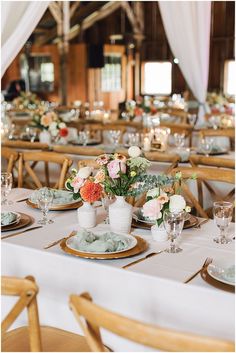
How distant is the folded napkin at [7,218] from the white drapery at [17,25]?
48.7 inches

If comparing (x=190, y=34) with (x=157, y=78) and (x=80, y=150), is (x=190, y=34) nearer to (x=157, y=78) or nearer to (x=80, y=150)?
(x=80, y=150)

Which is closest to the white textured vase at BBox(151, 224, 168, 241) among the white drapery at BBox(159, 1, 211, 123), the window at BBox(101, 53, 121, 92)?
the white drapery at BBox(159, 1, 211, 123)

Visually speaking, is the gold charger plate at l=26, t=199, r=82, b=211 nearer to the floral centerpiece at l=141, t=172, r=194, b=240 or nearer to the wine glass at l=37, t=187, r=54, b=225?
the wine glass at l=37, t=187, r=54, b=225

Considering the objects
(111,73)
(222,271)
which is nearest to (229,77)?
(111,73)

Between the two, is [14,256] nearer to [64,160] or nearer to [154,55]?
[64,160]

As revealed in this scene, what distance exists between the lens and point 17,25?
3.57 meters

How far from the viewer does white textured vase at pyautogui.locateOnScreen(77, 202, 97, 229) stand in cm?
261

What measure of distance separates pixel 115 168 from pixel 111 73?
13.9 meters

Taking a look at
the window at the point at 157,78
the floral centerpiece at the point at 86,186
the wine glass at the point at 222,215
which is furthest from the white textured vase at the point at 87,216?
the window at the point at 157,78

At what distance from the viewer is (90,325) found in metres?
1.50

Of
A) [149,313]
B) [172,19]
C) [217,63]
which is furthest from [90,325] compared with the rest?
[217,63]

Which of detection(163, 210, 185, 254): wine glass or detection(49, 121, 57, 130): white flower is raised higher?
detection(49, 121, 57, 130): white flower

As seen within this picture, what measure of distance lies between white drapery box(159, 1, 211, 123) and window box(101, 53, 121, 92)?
9214 mm

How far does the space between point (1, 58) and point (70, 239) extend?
166 centimetres
